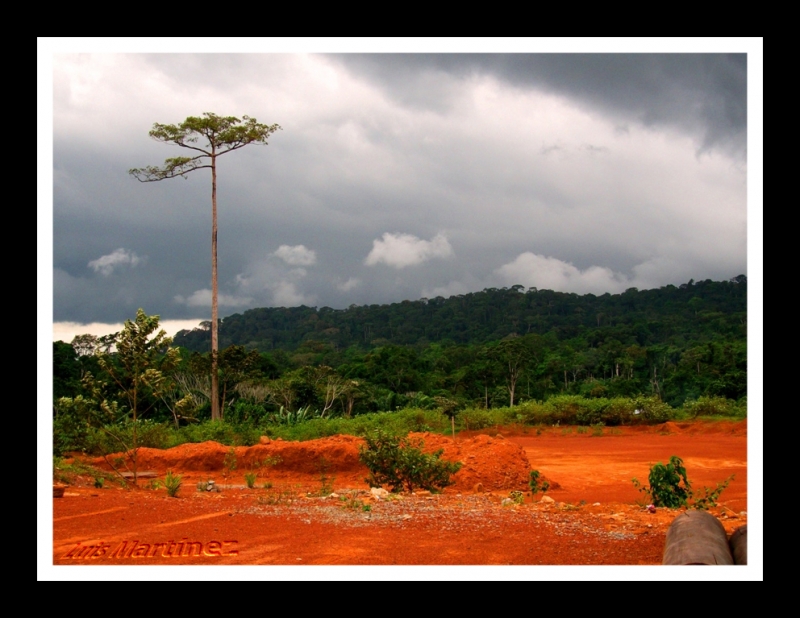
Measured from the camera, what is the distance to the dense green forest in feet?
32.2

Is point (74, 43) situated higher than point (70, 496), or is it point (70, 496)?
point (74, 43)

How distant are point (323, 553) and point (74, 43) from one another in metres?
3.67

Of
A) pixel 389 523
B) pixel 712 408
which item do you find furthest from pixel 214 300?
pixel 712 408

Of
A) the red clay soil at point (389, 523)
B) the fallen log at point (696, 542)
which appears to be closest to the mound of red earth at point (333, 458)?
the red clay soil at point (389, 523)

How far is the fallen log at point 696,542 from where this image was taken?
3.69 metres

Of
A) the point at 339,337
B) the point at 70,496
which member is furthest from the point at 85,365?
the point at 339,337

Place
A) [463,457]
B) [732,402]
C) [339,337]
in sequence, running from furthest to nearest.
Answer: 1. [339,337]
2. [732,402]
3. [463,457]

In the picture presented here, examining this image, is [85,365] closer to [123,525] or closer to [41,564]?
[123,525]

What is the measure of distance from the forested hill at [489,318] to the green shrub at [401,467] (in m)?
33.6

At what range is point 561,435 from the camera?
1988 centimetres

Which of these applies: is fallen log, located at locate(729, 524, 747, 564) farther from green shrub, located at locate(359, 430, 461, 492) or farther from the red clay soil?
green shrub, located at locate(359, 430, 461, 492)

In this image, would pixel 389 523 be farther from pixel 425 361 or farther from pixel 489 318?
pixel 489 318

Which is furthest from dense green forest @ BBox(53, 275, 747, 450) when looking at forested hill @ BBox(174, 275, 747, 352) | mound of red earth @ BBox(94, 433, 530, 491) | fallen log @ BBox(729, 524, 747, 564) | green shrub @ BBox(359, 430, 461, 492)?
fallen log @ BBox(729, 524, 747, 564)

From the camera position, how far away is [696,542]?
3828 mm
